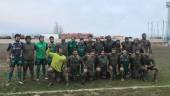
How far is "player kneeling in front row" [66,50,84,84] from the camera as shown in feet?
60.7

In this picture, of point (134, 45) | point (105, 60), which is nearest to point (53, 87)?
point (105, 60)

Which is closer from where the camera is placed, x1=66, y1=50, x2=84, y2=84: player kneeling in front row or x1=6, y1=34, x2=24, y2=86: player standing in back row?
x1=6, y1=34, x2=24, y2=86: player standing in back row

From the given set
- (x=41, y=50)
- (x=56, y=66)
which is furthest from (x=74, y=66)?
(x=41, y=50)

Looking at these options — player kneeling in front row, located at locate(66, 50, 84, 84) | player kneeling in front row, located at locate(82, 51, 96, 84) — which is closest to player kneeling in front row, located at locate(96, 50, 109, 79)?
player kneeling in front row, located at locate(82, 51, 96, 84)

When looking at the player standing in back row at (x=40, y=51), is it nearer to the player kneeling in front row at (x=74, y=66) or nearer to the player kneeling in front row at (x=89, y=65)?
the player kneeling in front row at (x=74, y=66)

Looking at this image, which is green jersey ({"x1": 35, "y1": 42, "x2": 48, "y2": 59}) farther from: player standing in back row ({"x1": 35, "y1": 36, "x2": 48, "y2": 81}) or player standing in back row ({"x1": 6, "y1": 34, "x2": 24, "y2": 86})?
player standing in back row ({"x1": 6, "y1": 34, "x2": 24, "y2": 86})

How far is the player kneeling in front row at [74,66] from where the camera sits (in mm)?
18516

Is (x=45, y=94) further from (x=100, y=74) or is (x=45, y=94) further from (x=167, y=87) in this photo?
(x=167, y=87)

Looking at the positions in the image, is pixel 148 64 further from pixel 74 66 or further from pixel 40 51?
pixel 40 51

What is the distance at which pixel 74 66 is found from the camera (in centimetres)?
1855

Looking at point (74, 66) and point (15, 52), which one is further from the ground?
point (15, 52)

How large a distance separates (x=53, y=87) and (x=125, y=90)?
9.42 ft

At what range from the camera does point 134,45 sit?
20.0 m

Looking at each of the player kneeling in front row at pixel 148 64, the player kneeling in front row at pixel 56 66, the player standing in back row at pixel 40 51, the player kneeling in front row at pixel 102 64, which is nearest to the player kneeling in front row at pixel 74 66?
the player kneeling in front row at pixel 56 66
